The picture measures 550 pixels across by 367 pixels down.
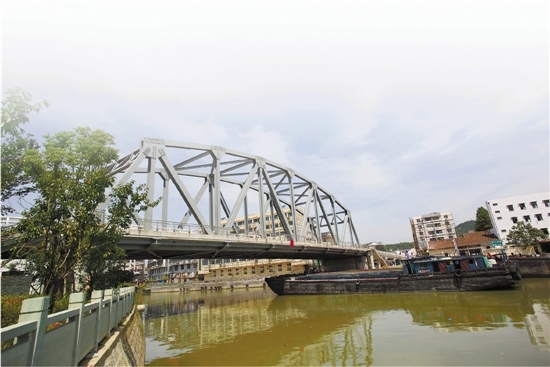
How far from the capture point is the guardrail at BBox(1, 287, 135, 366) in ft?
10.5

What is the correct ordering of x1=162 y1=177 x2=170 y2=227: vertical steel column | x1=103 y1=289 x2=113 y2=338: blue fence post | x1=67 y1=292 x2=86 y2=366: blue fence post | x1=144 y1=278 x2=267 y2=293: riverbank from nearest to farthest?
x1=67 y1=292 x2=86 y2=366: blue fence post < x1=103 y1=289 x2=113 y2=338: blue fence post < x1=162 y1=177 x2=170 y2=227: vertical steel column < x1=144 y1=278 x2=267 y2=293: riverbank

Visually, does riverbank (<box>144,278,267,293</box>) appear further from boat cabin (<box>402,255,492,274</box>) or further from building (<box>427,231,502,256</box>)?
building (<box>427,231,502,256</box>)

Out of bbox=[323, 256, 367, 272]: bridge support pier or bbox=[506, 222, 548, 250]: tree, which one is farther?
bbox=[323, 256, 367, 272]: bridge support pier

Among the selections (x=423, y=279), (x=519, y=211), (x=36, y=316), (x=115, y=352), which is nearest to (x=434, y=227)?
(x=519, y=211)

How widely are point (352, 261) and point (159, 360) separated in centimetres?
4260

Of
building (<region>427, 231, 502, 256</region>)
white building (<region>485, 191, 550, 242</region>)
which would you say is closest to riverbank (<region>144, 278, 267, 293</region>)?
building (<region>427, 231, 502, 256</region>)

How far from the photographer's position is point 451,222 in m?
93.8

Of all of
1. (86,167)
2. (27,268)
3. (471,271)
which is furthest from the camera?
(471,271)

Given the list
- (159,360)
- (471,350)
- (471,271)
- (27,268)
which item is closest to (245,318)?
(159,360)

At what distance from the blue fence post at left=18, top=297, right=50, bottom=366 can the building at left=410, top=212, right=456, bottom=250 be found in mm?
99243

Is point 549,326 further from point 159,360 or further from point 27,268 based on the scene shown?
point 27,268

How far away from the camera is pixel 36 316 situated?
3516 millimetres

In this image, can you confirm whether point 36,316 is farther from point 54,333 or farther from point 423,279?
point 423,279

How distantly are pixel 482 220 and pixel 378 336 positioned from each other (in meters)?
63.0
